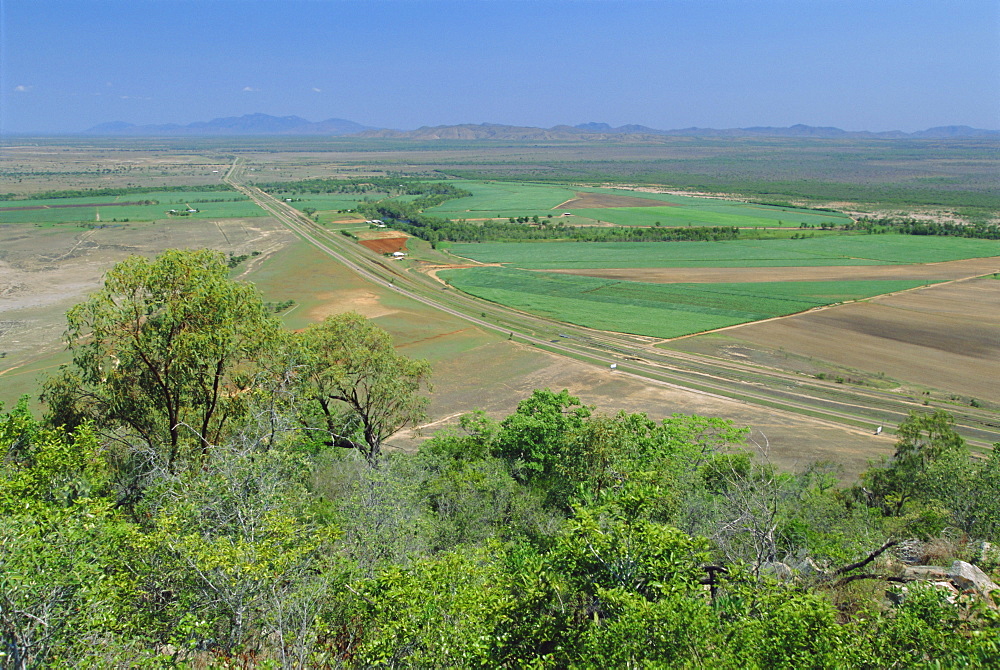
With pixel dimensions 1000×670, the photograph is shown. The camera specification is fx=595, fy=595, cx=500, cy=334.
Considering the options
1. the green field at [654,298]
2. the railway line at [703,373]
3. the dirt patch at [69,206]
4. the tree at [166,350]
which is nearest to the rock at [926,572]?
the tree at [166,350]

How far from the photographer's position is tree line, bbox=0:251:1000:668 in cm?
1162

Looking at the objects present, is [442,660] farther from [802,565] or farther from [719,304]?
[719,304]

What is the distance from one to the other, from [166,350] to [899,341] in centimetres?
7086

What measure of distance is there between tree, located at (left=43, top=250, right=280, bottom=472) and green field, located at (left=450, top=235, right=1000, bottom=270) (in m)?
85.5

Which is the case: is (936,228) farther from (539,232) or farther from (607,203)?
(539,232)

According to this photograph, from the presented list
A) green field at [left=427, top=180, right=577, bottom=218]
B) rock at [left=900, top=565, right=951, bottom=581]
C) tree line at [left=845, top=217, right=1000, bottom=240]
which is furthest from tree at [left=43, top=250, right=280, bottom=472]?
tree line at [left=845, top=217, right=1000, bottom=240]

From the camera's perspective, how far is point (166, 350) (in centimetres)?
2078

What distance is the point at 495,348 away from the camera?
65562 mm

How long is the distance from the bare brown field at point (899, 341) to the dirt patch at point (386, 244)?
6735cm

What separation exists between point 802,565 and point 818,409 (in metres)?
33.9

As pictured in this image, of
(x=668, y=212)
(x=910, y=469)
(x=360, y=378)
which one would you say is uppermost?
(x=668, y=212)

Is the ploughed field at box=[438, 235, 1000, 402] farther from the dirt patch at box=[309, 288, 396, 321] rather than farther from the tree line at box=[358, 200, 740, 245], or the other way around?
the dirt patch at box=[309, 288, 396, 321]

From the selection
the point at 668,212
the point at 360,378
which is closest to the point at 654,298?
the point at 360,378

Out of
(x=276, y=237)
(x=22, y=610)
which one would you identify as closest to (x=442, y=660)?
(x=22, y=610)
